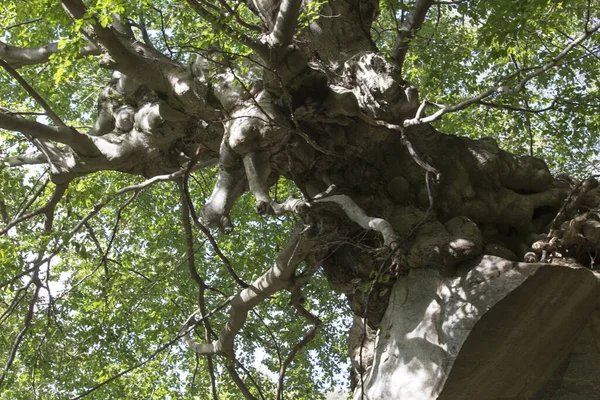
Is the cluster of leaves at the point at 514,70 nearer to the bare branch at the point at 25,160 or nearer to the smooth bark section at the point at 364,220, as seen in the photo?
the smooth bark section at the point at 364,220

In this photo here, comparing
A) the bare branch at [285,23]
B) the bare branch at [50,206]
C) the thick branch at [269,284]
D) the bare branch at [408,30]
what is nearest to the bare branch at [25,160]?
the bare branch at [50,206]

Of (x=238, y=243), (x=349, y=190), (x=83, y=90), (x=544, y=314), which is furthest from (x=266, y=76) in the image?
(x=83, y=90)

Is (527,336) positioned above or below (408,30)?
below

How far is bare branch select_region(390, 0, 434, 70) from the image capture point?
6332mm

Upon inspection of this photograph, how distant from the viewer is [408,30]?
21.3 feet

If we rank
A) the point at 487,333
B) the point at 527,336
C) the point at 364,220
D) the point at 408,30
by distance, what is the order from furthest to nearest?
the point at 408,30
the point at 364,220
the point at 527,336
the point at 487,333

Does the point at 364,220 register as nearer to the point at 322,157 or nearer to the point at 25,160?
the point at 322,157

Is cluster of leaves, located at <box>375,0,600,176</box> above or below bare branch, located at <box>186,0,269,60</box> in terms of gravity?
above

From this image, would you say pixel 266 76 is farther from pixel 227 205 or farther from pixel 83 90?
pixel 83 90

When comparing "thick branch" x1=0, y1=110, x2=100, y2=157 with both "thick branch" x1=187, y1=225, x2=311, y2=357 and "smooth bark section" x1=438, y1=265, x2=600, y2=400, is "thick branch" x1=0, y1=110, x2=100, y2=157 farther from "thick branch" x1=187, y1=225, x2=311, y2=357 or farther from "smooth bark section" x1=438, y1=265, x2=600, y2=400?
"smooth bark section" x1=438, y1=265, x2=600, y2=400

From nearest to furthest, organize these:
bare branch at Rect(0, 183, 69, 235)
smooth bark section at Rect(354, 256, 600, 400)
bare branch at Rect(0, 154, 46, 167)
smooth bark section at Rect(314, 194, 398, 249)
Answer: smooth bark section at Rect(354, 256, 600, 400) < smooth bark section at Rect(314, 194, 398, 249) < bare branch at Rect(0, 183, 69, 235) < bare branch at Rect(0, 154, 46, 167)

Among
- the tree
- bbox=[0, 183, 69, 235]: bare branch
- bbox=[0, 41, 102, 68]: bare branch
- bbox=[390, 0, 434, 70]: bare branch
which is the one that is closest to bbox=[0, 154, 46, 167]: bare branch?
→ the tree

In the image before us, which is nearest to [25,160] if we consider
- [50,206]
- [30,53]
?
[50,206]

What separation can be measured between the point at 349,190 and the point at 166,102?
175 cm
